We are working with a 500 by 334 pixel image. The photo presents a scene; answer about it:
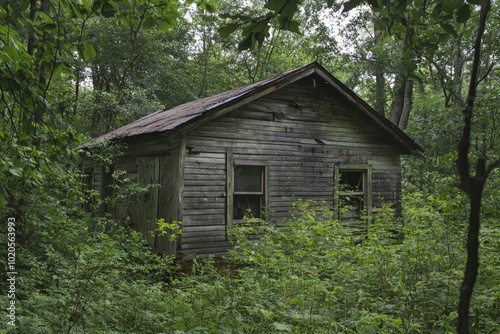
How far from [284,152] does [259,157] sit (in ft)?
2.62

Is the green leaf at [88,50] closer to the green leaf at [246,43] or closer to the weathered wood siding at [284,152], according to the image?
the green leaf at [246,43]

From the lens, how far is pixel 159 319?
430 centimetres

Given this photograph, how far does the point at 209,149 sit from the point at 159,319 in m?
5.49

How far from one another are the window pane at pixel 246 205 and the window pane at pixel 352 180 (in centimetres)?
301

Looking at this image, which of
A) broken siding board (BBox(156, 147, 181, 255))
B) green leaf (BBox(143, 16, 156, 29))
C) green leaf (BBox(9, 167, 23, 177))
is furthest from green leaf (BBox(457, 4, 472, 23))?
broken siding board (BBox(156, 147, 181, 255))

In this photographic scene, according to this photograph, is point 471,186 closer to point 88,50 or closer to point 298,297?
point 88,50

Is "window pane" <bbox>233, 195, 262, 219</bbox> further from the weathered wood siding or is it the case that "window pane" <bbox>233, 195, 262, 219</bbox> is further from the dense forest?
the dense forest

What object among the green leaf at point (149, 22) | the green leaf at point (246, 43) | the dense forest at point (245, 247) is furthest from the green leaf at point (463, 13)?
the green leaf at point (149, 22)

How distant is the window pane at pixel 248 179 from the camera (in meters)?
9.97

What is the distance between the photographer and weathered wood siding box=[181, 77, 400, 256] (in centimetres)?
923

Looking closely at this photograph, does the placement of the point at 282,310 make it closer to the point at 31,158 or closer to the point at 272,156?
the point at 31,158

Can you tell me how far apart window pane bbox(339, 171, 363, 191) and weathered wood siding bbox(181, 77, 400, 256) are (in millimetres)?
408

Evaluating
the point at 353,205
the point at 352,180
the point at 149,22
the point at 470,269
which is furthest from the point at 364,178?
the point at 470,269

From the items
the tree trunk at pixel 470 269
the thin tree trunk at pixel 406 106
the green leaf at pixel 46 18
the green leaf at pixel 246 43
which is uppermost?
the thin tree trunk at pixel 406 106
